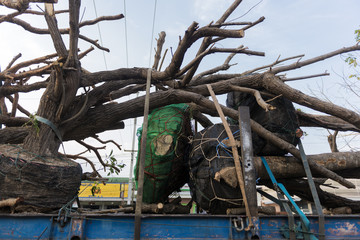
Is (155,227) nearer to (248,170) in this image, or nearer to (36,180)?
(248,170)

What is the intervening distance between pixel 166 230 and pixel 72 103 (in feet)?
10.3

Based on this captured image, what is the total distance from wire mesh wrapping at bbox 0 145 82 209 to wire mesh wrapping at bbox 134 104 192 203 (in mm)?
1045

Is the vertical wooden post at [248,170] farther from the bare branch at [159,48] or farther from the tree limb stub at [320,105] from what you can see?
the bare branch at [159,48]

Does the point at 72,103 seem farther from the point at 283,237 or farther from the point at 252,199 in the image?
the point at 283,237

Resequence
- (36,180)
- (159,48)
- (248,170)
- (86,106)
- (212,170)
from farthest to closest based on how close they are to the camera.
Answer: (159,48)
(86,106)
(212,170)
(36,180)
(248,170)

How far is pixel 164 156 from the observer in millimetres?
3689

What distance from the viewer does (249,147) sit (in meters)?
2.68

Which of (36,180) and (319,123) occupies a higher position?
(319,123)

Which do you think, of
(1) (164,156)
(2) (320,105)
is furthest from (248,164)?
(2) (320,105)

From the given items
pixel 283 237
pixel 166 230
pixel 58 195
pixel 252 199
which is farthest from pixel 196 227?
pixel 58 195

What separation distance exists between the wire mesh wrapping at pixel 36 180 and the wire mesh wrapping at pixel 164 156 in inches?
41.1

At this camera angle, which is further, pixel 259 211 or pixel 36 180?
pixel 259 211

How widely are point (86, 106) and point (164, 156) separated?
1838 millimetres

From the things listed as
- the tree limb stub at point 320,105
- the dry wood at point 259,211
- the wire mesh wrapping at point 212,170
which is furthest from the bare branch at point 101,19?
the dry wood at point 259,211
